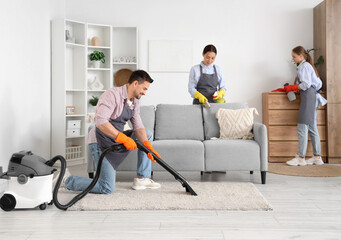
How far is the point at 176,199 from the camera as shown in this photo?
3.06m

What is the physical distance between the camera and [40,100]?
15.6 ft

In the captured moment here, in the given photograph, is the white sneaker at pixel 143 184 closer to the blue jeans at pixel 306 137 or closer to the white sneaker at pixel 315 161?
the blue jeans at pixel 306 137

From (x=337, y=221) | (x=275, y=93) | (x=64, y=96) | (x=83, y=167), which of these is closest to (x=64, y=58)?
(x=64, y=96)

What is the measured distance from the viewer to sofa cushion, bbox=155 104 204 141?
4.25 m

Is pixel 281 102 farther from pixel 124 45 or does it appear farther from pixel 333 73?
pixel 124 45

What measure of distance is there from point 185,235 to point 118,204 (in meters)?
0.81

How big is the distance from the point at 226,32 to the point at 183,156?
280cm

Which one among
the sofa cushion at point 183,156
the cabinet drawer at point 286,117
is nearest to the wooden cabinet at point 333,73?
the cabinet drawer at point 286,117

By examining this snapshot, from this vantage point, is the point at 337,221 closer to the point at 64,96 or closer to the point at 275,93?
the point at 275,93

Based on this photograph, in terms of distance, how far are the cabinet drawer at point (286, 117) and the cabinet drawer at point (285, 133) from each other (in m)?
0.07

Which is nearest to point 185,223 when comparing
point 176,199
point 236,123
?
point 176,199

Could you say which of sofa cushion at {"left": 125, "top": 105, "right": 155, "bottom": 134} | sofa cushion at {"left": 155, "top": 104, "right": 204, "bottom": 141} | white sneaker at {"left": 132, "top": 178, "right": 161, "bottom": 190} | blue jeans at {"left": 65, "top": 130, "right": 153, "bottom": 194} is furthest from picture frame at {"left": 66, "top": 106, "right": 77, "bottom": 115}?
white sneaker at {"left": 132, "top": 178, "right": 161, "bottom": 190}

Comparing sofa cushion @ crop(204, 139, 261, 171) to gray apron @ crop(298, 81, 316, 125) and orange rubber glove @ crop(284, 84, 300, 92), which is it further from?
orange rubber glove @ crop(284, 84, 300, 92)

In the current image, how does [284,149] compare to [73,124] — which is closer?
[73,124]
